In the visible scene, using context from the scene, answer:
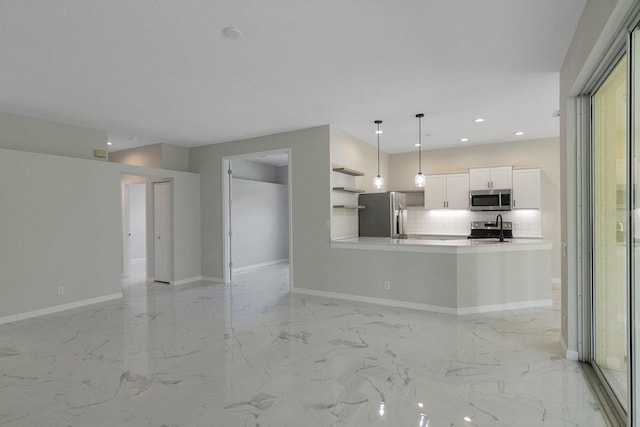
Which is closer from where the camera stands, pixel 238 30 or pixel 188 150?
pixel 238 30

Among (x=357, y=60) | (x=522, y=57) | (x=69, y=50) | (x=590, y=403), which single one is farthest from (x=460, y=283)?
(x=69, y=50)

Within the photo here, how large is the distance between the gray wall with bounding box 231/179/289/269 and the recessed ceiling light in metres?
5.17

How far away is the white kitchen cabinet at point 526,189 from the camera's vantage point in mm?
6289

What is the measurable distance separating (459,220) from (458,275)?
9.38ft

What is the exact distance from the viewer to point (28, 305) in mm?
4566

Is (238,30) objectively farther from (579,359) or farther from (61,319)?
(61,319)

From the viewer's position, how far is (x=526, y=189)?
636cm

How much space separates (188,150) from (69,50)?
4.27 m

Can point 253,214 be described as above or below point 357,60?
below

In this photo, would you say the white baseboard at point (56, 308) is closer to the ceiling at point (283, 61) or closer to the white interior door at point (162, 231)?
the white interior door at point (162, 231)

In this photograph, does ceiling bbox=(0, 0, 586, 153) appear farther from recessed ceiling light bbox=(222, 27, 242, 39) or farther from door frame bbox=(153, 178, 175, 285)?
door frame bbox=(153, 178, 175, 285)

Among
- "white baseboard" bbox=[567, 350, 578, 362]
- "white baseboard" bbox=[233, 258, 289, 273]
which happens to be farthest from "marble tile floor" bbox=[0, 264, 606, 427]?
"white baseboard" bbox=[233, 258, 289, 273]

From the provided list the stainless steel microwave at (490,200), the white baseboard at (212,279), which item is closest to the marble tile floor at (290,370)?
the white baseboard at (212,279)

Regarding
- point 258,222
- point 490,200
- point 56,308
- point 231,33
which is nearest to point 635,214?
point 231,33
